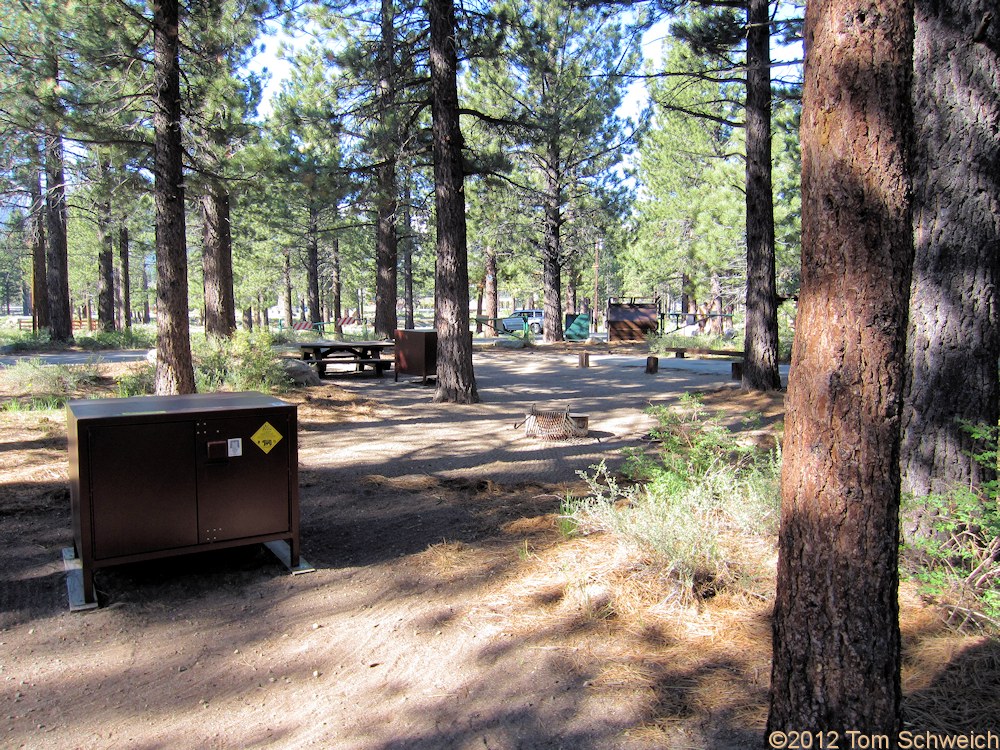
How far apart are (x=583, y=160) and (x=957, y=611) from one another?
1069 inches

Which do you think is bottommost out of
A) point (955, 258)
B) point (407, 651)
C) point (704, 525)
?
point (407, 651)

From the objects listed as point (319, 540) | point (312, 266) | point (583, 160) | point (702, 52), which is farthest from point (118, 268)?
point (319, 540)

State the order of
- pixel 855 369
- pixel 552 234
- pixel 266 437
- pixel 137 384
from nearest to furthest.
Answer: pixel 855 369 < pixel 266 437 < pixel 137 384 < pixel 552 234

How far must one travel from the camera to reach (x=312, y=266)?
36.8 m

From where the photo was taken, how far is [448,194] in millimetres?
12289

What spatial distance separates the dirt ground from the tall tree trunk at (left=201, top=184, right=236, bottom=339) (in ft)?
34.3

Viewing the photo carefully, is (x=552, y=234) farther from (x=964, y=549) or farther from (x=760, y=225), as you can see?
(x=964, y=549)

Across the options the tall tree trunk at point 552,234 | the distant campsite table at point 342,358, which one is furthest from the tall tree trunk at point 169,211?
the tall tree trunk at point 552,234

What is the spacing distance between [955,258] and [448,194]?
9.07 m

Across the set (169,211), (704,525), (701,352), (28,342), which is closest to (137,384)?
(169,211)

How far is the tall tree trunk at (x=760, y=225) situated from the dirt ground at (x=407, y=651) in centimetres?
861

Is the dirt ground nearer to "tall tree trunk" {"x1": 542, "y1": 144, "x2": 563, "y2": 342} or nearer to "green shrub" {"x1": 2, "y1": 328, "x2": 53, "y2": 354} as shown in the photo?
"green shrub" {"x1": 2, "y1": 328, "x2": 53, "y2": 354}

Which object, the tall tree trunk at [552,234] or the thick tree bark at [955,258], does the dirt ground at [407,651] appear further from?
the tall tree trunk at [552,234]

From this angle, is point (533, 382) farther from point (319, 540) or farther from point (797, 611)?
point (797, 611)
